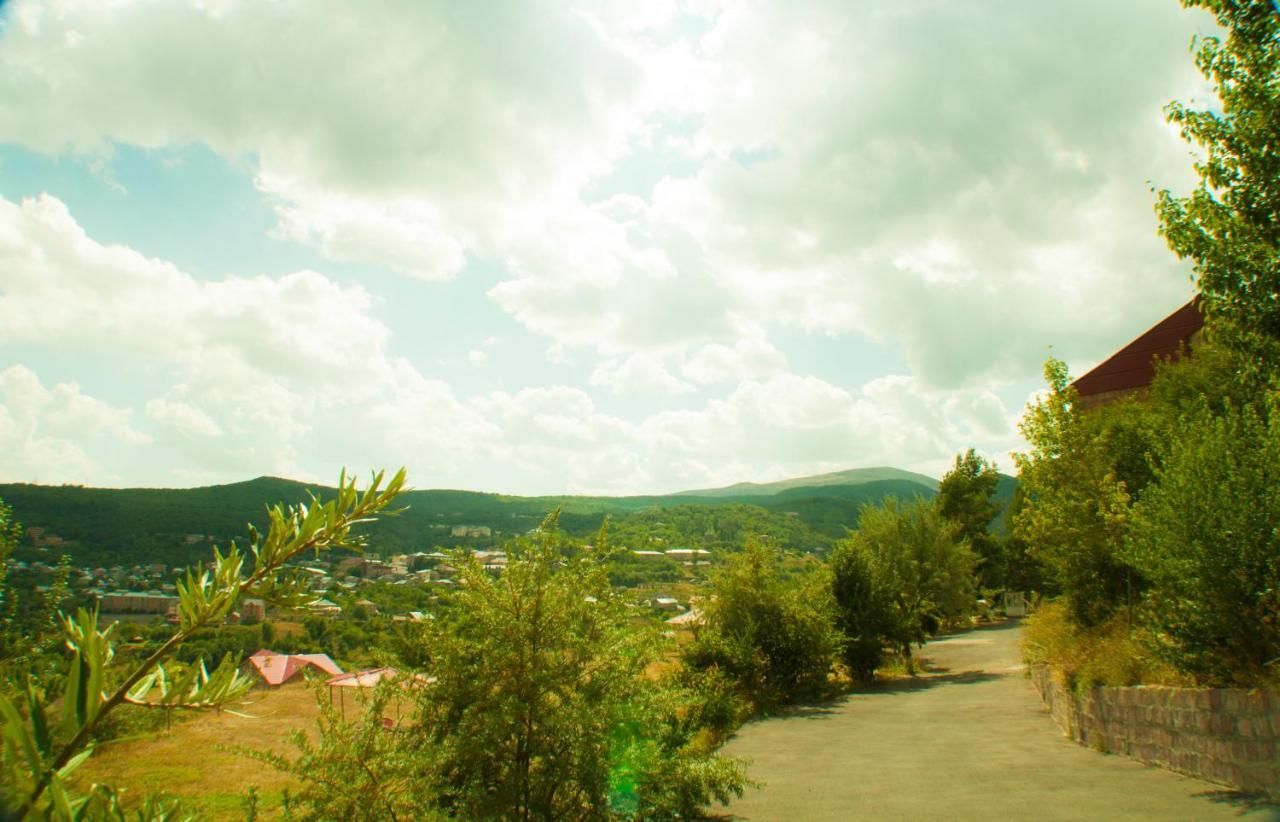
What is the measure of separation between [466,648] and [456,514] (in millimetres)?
124441

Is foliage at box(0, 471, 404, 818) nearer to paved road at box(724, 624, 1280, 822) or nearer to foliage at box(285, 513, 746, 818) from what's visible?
foliage at box(285, 513, 746, 818)

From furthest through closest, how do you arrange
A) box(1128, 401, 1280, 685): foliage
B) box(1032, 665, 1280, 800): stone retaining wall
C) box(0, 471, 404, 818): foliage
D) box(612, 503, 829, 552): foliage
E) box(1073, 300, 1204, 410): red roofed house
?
1. box(612, 503, 829, 552): foliage
2. box(1073, 300, 1204, 410): red roofed house
3. box(1128, 401, 1280, 685): foliage
4. box(1032, 665, 1280, 800): stone retaining wall
5. box(0, 471, 404, 818): foliage

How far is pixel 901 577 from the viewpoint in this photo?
97.1ft

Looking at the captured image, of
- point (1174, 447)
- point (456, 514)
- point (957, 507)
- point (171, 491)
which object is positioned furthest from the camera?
point (456, 514)

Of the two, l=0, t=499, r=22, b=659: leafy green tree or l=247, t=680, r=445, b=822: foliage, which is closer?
l=0, t=499, r=22, b=659: leafy green tree

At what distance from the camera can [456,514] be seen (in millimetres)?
125062

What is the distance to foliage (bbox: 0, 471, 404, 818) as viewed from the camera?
1.23 m

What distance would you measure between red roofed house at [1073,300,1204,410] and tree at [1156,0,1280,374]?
1325 inches

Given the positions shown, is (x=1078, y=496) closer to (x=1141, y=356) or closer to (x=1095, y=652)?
(x=1095, y=652)

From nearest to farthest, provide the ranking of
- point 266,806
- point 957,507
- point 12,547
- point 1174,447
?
point 12,547
point 266,806
point 1174,447
point 957,507

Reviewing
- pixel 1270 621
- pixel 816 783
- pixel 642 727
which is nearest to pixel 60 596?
pixel 642 727

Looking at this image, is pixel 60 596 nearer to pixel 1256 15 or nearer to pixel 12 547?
pixel 12 547

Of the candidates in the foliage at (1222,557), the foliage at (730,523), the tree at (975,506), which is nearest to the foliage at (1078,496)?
the foliage at (1222,557)

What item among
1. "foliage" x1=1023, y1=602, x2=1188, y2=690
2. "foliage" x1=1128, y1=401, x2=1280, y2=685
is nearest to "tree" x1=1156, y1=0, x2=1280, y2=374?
"foliage" x1=1128, y1=401, x2=1280, y2=685
